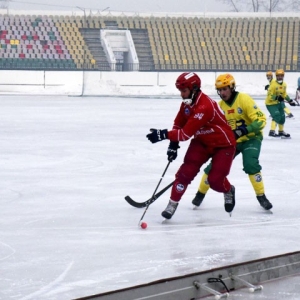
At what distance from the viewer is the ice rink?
4.52m

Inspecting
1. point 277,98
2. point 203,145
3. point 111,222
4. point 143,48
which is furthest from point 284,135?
point 143,48

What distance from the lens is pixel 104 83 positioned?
100ft

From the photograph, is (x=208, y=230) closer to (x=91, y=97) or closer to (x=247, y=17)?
(x=91, y=97)

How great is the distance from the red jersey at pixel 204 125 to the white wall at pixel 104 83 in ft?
78.3

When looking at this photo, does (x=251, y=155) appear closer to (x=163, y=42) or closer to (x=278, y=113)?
(x=278, y=113)

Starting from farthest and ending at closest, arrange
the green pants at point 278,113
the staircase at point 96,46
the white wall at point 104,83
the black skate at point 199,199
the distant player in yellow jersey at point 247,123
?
1. the staircase at point 96,46
2. the white wall at point 104,83
3. the green pants at point 278,113
4. the black skate at point 199,199
5. the distant player in yellow jersey at point 247,123

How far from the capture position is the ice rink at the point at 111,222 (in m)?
4.52

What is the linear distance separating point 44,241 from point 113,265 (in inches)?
35.1

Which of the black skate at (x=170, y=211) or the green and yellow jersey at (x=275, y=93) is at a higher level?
the black skate at (x=170, y=211)

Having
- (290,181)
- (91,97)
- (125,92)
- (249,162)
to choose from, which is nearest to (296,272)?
(249,162)

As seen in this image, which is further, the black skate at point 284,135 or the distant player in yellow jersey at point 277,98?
the distant player in yellow jersey at point 277,98

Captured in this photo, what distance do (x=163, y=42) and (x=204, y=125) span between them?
3410 cm

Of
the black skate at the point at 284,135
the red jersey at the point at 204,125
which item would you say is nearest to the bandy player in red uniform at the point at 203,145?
the red jersey at the point at 204,125

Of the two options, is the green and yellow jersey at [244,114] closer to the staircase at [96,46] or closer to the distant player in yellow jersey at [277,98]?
the distant player in yellow jersey at [277,98]
